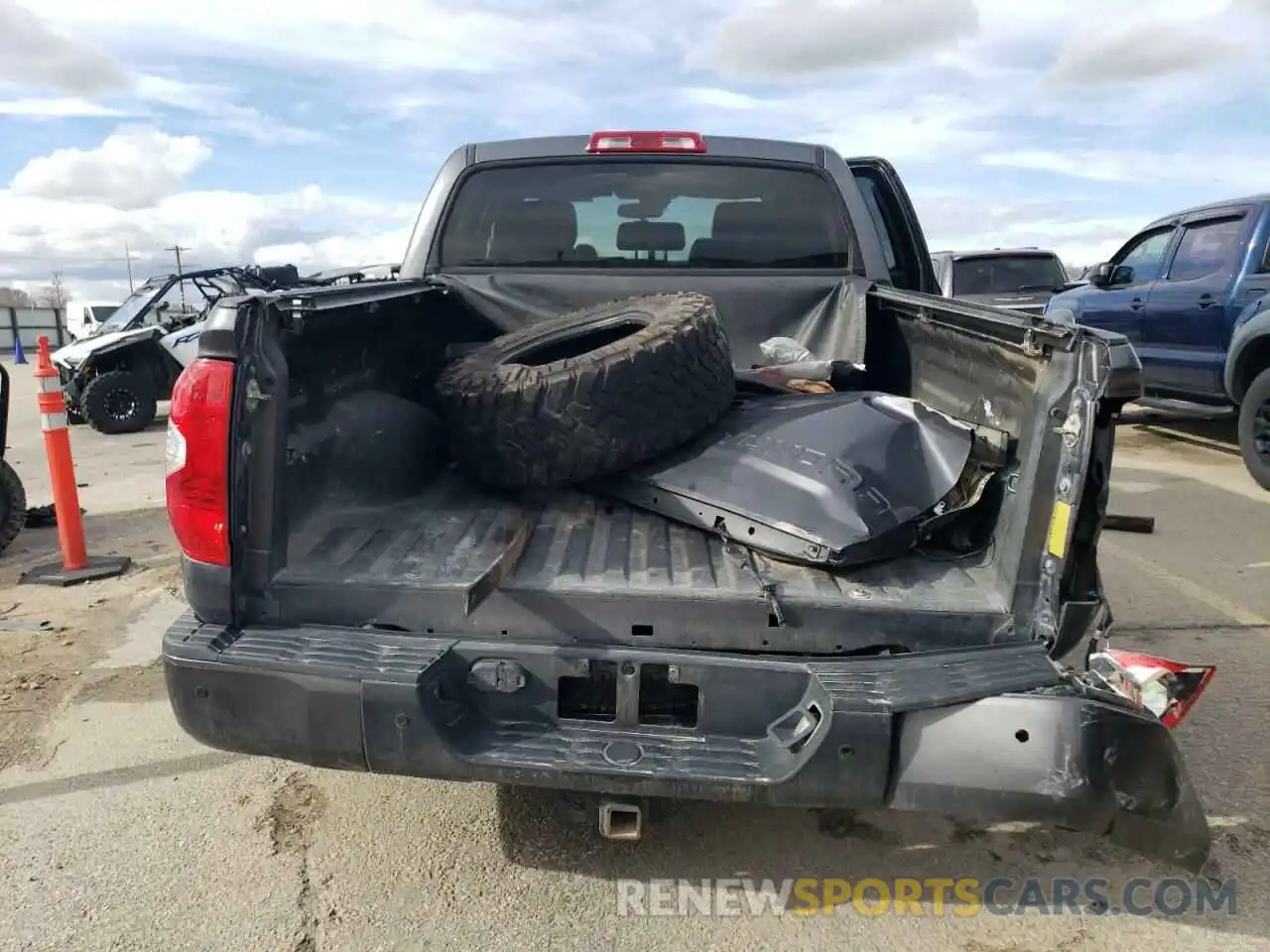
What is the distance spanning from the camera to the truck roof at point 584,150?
13.4ft

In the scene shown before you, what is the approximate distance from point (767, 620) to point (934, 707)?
0.42 metres

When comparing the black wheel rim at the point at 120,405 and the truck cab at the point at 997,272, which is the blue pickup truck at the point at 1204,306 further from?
the black wheel rim at the point at 120,405

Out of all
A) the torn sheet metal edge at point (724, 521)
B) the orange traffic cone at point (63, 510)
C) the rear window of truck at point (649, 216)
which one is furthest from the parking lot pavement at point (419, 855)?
the rear window of truck at point (649, 216)

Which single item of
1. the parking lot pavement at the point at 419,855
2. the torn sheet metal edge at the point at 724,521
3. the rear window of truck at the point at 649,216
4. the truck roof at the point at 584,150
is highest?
the truck roof at the point at 584,150

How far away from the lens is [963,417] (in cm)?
286

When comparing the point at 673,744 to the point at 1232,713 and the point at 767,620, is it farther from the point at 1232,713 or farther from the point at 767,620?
the point at 1232,713

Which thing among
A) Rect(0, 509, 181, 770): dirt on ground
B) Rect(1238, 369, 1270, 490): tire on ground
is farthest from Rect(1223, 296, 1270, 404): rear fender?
Rect(0, 509, 181, 770): dirt on ground

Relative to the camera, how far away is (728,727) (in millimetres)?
2182

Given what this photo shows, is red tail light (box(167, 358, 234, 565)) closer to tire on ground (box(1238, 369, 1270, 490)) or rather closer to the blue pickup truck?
the blue pickup truck

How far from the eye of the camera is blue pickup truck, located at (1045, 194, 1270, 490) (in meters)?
7.22

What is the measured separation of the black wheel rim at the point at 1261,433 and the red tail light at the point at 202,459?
7.54m

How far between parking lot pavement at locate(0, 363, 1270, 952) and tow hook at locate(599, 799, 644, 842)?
11.3 inches

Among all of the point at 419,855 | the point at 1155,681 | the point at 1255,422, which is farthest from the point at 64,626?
the point at 1255,422

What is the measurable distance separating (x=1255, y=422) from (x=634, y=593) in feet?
22.6
